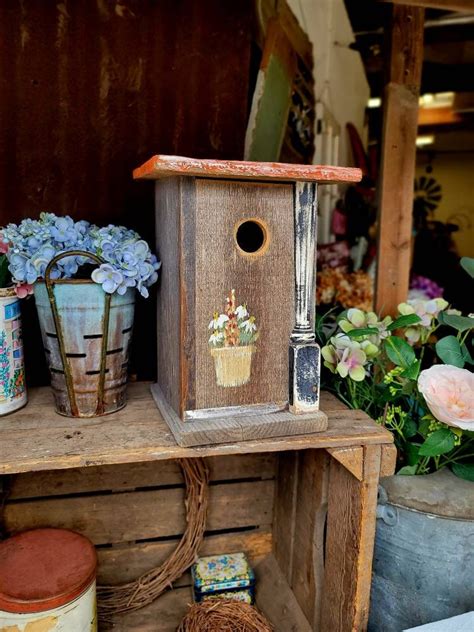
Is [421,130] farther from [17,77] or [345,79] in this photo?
[17,77]

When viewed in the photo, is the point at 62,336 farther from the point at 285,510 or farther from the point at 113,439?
the point at 285,510

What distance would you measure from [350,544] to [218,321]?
0.63 meters

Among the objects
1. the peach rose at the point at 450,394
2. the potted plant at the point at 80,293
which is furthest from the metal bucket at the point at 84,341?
the peach rose at the point at 450,394

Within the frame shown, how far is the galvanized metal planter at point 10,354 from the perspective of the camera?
1225 millimetres

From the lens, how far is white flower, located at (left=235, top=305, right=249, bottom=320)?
1.17 metres

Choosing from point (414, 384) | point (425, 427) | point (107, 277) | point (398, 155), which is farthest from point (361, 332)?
point (398, 155)

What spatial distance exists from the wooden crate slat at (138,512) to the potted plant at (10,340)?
0.48 metres

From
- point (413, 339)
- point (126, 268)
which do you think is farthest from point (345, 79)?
point (126, 268)

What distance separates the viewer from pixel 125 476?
1.68 metres

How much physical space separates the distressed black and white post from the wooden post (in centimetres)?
73

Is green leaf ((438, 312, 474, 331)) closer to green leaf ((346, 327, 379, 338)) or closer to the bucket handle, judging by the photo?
green leaf ((346, 327, 379, 338))

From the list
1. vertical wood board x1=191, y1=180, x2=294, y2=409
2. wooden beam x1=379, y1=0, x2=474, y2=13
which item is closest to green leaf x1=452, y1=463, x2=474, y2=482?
vertical wood board x1=191, y1=180, x2=294, y2=409

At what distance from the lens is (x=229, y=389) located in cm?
119

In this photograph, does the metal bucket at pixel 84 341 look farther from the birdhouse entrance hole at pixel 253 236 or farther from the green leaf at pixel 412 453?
the green leaf at pixel 412 453
